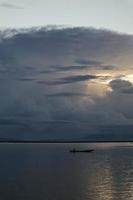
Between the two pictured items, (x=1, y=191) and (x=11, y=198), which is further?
(x=1, y=191)

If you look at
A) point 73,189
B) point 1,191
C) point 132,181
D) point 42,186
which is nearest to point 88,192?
point 73,189

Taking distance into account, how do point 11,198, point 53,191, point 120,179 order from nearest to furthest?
point 11,198, point 53,191, point 120,179

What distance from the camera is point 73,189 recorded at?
11250 centimetres

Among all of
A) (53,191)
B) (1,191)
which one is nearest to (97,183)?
(53,191)

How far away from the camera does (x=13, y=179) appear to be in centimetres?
13500

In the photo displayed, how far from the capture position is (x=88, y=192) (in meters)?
108

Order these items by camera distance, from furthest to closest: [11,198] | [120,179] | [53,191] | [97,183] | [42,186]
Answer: [120,179] < [97,183] < [42,186] < [53,191] < [11,198]

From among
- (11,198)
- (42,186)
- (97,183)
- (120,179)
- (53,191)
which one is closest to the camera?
(11,198)

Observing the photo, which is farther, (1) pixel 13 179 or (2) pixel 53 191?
(1) pixel 13 179

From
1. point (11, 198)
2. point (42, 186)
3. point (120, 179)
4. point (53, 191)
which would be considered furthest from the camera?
point (120, 179)

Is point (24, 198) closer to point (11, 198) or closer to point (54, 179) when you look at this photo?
point (11, 198)

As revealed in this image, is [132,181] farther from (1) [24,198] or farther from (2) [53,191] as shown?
(1) [24,198]

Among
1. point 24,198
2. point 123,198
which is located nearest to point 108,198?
point 123,198

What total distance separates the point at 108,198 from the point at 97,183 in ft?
99.4
